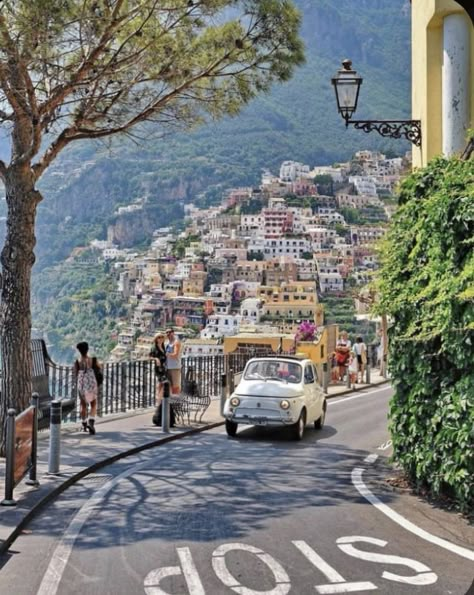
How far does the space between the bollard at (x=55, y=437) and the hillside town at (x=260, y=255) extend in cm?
7621

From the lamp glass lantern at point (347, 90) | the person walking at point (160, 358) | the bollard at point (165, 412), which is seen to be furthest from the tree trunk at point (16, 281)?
the person walking at point (160, 358)

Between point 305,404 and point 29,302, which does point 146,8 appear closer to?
point 29,302

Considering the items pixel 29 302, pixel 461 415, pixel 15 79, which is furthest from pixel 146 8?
pixel 461 415

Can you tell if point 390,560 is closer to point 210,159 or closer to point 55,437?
point 55,437

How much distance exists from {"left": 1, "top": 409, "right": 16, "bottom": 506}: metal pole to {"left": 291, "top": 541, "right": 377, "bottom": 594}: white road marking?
125 inches

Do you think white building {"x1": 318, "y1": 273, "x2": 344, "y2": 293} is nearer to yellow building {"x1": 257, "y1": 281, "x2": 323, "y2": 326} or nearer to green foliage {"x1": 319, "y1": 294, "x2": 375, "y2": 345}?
yellow building {"x1": 257, "y1": 281, "x2": 323, "y2": 326}

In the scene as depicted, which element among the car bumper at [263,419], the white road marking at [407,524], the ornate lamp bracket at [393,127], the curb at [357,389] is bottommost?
the curb at [357,389]

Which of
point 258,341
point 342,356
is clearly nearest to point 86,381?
point 342,356

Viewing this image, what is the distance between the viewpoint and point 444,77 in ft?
42.0

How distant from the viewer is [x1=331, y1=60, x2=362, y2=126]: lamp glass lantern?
12156mm

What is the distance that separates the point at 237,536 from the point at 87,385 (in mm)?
7597

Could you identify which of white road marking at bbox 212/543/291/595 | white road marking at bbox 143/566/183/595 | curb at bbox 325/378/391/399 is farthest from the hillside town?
white road marking at bbox 143/566/183/595

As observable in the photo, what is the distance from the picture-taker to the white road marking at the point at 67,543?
5859 mm

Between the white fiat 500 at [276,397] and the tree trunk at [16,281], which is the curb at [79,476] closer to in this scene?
the white fiat 500 at [276,397]
